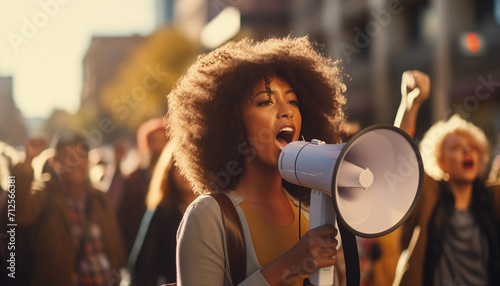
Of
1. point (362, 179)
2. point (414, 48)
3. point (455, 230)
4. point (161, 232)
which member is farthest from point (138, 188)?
point (414, 48)

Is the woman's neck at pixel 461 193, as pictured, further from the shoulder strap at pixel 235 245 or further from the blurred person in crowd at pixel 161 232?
the shoulder strap at pixel 235 245

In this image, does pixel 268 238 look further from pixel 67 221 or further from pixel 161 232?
pixel 67 221

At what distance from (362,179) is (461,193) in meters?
2.53

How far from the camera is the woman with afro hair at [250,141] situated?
150cm

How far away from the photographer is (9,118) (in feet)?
19.3

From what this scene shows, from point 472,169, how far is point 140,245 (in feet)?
8.42

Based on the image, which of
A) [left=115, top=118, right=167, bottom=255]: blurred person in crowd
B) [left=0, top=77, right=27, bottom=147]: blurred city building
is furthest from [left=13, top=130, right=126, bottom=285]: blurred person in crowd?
[left=0, top=77, right=27, bottom=147]: blurred city building

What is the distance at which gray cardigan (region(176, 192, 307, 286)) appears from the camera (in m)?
1.48

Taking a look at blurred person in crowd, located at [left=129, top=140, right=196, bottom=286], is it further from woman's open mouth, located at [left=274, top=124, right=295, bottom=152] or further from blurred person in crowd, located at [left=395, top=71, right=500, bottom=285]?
woman's open mouth, located at [left=274, top=124, right=295, bottom=152]

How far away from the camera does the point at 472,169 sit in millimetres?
3682

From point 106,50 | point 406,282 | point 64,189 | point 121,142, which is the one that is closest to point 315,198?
point 406,282

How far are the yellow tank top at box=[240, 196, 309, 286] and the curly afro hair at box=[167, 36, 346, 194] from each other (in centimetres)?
19

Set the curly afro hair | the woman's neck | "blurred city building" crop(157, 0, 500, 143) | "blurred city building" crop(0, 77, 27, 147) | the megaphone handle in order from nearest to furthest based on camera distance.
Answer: the megaphone handle → the curly afro hair → the woman's neck → "blurred city building" crop(0, 77, 27, 147) → "blurred city building" crop(157, 0, 500, 143)

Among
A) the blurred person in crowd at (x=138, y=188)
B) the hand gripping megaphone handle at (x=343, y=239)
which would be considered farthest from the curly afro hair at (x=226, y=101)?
the blurred person in crowd at (x=138, y=188)
